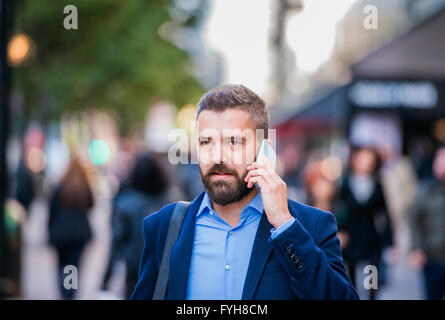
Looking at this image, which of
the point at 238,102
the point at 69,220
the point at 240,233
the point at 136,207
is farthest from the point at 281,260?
the point at 69,220

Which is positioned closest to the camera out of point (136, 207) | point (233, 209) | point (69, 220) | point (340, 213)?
point (233, 209)

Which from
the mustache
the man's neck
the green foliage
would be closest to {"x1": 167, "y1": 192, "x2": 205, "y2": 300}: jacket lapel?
the man's neck

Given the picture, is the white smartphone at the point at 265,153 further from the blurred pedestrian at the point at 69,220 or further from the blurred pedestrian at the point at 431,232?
the blurred pedestrian at the point at 69,220

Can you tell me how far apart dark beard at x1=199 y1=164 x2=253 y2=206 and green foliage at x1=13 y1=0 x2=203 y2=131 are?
12.2 metres

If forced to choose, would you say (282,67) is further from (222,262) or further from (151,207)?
(222,262)

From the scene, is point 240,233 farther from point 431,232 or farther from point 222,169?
point 431,232

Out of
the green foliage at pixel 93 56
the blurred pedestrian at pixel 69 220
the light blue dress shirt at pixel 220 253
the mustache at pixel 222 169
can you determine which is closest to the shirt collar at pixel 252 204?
the light blue dress shirt at pixel 220 253

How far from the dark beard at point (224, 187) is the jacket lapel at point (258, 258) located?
0.49 feet

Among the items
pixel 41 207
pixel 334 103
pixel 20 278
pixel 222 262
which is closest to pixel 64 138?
pixel 41 207

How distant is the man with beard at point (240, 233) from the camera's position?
2.16 m

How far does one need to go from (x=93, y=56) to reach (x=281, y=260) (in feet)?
49.8

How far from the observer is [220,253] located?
2346mm

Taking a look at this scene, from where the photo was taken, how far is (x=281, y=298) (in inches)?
86.4

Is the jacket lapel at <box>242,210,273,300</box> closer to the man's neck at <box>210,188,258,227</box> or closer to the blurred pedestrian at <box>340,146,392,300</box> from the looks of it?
the man's neck at <box>210,188,258,227</box>
